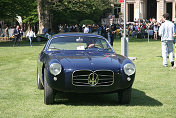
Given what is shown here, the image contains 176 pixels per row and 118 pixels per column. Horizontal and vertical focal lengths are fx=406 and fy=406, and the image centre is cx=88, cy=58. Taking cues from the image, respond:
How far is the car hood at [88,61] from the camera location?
7.81m

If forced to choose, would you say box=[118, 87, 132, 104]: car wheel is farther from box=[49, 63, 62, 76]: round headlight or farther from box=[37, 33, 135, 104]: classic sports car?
box=[49, 63, 62, 76]: round headlight

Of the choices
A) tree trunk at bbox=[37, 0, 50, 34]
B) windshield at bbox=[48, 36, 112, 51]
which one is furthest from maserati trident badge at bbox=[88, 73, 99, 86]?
tree trunk at bbox=[37, 0, 50, 34]

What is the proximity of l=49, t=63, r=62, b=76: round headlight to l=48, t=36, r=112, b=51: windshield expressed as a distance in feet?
5.39

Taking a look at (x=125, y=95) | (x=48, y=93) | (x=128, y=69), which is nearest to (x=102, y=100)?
A: (x=125, y=95)

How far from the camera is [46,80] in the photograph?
7.95m

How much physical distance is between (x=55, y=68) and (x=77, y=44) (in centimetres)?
183

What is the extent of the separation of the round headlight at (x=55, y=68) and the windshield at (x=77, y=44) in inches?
64.7

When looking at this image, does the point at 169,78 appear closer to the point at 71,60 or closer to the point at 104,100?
the point at 104,100

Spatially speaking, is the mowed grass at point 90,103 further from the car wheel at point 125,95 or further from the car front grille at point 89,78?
the car front grille at point 89,78

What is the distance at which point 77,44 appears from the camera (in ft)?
31.2

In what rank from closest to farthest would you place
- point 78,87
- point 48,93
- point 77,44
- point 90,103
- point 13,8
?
1. point 78,87
2. point 48,93
3. point 90,103
4. point 77,44
5. point 13,8

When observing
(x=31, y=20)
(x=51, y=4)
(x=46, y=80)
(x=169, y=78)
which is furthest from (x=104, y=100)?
(x=31, y=20)

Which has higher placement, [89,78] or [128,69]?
[128,69]

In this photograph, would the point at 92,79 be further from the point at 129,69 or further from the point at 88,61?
the point at 129,69
